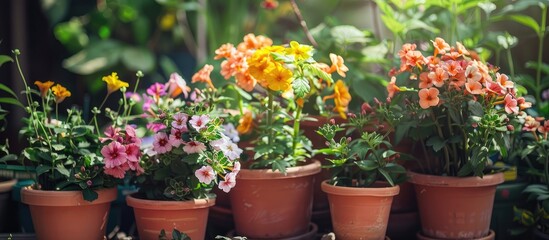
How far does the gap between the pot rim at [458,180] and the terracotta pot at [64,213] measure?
0.81 meters

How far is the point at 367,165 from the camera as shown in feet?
5.16

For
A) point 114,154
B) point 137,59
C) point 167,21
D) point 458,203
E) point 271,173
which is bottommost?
point 458,203

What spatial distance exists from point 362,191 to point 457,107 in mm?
324

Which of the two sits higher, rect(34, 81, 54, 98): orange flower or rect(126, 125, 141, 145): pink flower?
rect(34, 81, 54, 98): orange flower

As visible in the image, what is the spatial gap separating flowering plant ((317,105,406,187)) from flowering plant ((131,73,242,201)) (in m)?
0.25

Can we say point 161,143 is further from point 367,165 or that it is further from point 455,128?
point 455,128

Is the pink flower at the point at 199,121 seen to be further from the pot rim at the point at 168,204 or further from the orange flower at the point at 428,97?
the orange flower at the point at 428,97

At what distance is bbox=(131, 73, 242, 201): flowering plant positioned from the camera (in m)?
1.51

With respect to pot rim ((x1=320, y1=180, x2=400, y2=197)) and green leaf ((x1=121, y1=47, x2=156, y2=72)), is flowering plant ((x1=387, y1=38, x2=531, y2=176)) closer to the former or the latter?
pot rim ((x1=320, y1=180, x2=400, y2=197))

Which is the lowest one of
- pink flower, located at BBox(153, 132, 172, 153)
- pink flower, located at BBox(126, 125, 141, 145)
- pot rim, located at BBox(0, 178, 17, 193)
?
pot rim, located at BBox(0, 178, 17, 193)

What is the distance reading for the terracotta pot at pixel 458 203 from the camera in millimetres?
1631

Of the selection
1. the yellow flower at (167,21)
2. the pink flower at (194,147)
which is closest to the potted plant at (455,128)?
the pink flower at (194,147)

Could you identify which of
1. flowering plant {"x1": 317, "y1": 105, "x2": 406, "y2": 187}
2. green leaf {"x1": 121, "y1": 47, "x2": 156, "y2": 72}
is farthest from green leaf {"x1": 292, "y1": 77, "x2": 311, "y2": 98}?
green leaf {"x1": 121, "y1": 47, "x2": 156, "y2": 72}

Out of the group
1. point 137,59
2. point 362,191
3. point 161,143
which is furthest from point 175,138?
point 137,59
